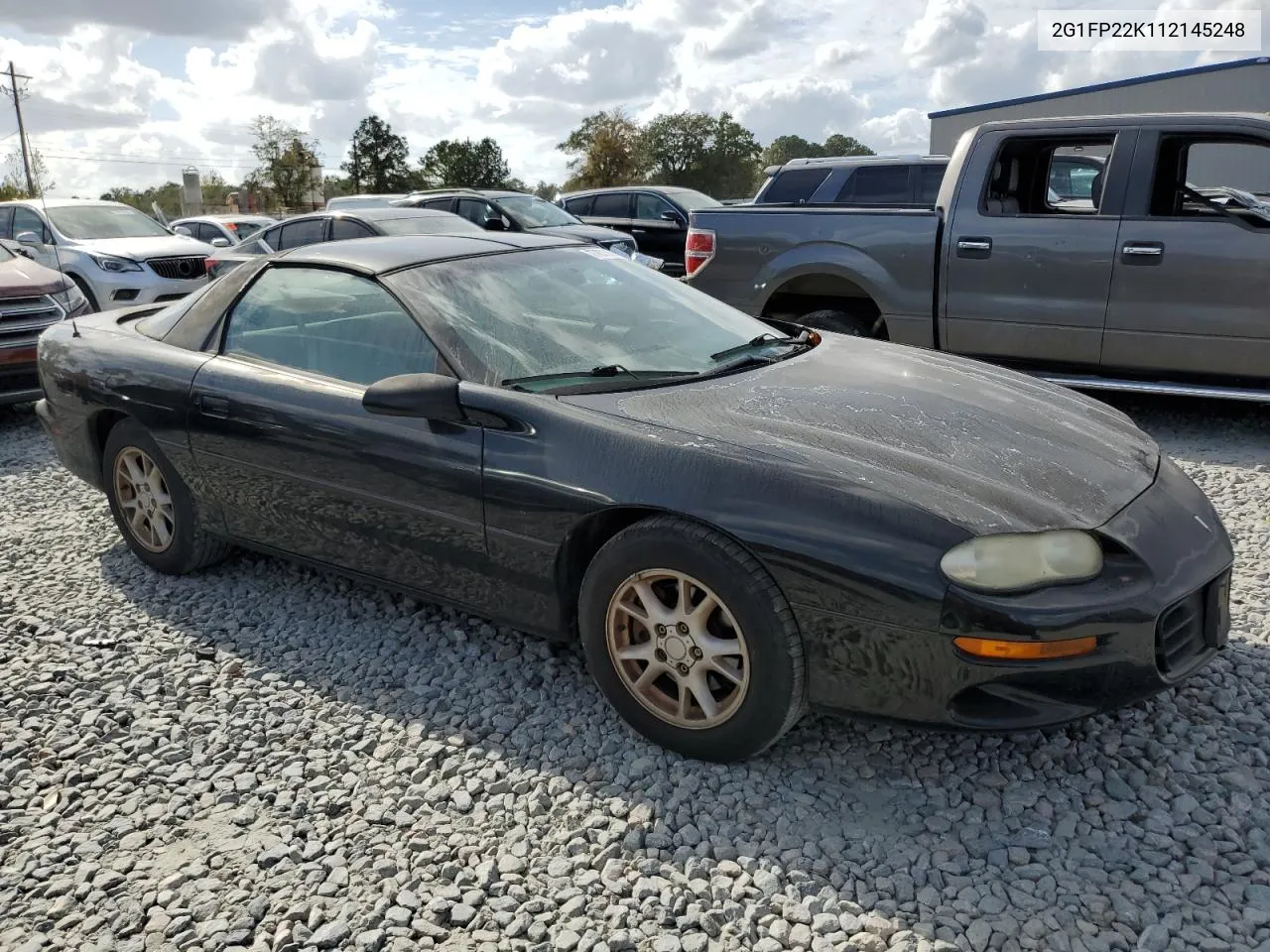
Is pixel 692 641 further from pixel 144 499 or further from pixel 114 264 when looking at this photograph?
pixel 114 264

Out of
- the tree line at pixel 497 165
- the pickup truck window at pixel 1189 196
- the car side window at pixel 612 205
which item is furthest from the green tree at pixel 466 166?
the pickup truck window at pixel 1189 196

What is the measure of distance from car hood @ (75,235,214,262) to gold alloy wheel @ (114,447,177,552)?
7820 millimetres

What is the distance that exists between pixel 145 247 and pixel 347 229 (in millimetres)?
2722

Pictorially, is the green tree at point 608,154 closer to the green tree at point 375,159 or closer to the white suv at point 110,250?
the green tree at point 375,159

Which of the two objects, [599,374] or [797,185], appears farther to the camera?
[797,185]

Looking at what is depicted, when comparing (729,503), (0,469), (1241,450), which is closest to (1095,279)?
(1241,450)

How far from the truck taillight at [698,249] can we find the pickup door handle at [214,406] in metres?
4.00

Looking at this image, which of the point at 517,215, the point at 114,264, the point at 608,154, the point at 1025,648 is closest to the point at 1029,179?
the point at 1025,648

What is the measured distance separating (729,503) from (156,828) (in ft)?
5.67

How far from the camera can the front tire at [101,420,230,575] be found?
13.5 feet

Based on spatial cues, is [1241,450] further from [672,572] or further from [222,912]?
[222,912]

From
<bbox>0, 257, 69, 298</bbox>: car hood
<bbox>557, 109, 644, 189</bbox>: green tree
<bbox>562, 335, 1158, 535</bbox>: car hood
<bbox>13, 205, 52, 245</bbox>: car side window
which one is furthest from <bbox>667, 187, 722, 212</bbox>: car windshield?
<bbox>557, 109, 644, 189</bbox>: green tree

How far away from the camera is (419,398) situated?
304cm

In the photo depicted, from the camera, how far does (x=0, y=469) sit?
6293 mm
